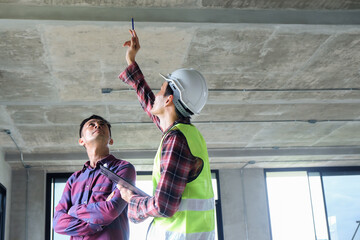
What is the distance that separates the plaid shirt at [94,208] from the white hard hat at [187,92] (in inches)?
17.8

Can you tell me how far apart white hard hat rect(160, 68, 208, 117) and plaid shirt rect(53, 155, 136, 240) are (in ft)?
1.48

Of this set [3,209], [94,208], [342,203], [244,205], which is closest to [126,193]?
[94,208]

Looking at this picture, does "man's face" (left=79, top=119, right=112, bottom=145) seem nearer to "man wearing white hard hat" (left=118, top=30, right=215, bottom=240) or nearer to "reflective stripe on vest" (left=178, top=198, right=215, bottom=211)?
"man wearing white hard hat" (left=118, top=30, right=215, bottom=240)

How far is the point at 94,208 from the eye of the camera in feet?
7.27

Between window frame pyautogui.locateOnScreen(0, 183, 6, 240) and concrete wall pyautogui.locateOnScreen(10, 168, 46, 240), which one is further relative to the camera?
concrete wall pyautogui.locateOnScreen(10, 168, 46, 240)

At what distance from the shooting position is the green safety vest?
1796 mm

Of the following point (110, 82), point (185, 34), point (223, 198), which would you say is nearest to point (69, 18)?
point (185, 34)

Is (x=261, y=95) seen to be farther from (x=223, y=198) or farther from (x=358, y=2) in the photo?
(x=223, y=198)

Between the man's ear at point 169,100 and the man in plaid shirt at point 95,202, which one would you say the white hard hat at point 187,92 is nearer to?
the man's ear at point 169,100

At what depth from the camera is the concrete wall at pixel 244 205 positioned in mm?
11625

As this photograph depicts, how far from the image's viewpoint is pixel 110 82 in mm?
6148

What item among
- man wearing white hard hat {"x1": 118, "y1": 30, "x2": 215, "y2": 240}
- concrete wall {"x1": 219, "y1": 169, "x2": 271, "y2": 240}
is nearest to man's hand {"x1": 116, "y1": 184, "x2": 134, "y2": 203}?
man wearing white hard hat {"x1": 118, "y1": 30, "x2": 215, "y2": 240}

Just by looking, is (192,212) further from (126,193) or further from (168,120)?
(168,120)

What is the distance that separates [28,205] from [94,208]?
929cm
